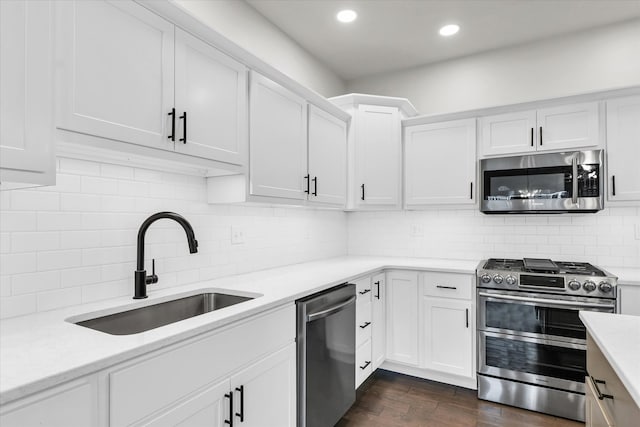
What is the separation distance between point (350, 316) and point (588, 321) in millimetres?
1326

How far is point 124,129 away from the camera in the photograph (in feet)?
4.73

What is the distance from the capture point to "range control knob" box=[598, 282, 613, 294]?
7.72ft

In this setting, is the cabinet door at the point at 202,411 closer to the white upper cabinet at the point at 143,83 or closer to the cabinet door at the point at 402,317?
the white upper cabinet at the point at 143,83

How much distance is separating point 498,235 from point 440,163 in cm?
85

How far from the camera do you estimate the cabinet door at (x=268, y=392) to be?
4.95 ft

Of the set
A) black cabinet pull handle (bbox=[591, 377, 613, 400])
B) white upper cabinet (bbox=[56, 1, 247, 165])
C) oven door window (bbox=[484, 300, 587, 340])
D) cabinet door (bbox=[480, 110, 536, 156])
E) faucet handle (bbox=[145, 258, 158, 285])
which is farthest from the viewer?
cabinet door (bbox=[480, 110, 536, 156])

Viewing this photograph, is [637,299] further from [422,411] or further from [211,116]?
[211,116]

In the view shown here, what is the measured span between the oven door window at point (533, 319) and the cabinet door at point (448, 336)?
175 mm

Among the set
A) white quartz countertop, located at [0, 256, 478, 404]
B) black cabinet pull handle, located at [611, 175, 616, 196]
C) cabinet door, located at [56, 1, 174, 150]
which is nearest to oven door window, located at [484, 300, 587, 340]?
black cabinet pull handle, located at [611, 175, 616, 196]

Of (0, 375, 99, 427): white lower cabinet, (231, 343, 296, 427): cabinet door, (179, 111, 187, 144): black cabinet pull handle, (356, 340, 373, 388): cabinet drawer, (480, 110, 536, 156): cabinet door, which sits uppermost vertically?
(480, 110, 536, 156): cabinet door

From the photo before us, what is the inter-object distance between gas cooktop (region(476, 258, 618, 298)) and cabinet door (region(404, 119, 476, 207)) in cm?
70

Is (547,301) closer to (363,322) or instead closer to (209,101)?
(363,322)

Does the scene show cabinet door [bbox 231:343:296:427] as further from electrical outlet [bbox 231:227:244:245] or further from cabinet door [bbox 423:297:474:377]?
cabinet door [bbox 423:297:474:377]

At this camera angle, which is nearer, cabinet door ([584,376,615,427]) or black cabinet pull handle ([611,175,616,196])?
cabinet door ([584,376,615,427])
